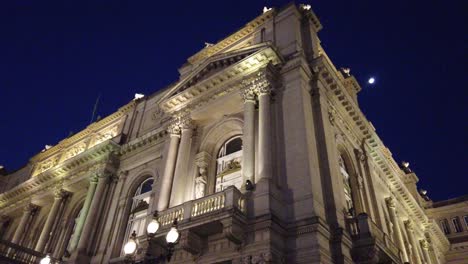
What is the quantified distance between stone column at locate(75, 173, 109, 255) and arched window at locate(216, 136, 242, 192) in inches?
340

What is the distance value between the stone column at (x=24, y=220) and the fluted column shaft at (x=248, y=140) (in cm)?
2048

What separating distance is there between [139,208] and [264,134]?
10.0m

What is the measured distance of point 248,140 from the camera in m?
16.6

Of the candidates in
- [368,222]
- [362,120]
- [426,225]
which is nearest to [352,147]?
[362,120]

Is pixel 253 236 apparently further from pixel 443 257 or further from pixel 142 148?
pixel 443 257

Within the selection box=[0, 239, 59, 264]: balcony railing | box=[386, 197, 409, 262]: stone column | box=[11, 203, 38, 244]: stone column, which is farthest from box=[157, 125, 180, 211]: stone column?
box=[11, 203, 38, 244]: stone column

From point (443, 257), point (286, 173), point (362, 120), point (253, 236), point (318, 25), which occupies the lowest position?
point (253, 236)

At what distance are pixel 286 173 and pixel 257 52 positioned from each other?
6.35 metres

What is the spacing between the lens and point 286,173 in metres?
15.5

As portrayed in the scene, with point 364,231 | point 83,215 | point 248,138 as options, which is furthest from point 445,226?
point 83,215

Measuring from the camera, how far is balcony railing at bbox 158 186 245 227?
13680 millimetres

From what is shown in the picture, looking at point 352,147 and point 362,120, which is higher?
point 362,120

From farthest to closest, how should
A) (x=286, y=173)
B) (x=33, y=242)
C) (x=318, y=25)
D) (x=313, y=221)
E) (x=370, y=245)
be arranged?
1. (x=33, y=242)
2. (x=318, y=25)
3. (x=286, y=173)
4. (x=370, y=245)
5. (x=313, y=221)

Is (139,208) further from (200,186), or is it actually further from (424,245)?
(424,245)
